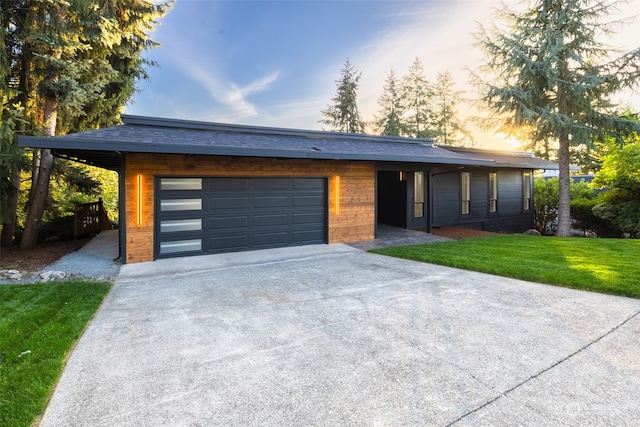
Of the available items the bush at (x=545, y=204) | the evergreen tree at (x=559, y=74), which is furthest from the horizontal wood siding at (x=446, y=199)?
the bush at (x=545, y=204)

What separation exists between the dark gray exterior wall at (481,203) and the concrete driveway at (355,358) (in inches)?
326

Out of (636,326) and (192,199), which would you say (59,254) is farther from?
(636,326)

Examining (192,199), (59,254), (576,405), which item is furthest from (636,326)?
(59,254)

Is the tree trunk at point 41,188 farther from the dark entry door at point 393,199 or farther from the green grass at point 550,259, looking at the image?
the dark entry door at point 393,199

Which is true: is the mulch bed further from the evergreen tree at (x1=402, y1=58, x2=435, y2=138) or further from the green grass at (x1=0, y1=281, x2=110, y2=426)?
the evergreen tree at (x1=402, y1=58, x2=435, y2=138)

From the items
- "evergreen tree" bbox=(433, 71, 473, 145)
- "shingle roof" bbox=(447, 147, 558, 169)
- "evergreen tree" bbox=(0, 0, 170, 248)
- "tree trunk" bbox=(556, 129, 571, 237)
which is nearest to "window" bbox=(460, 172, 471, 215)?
"shingle roof" bbox=(447, 147, 558, 169)

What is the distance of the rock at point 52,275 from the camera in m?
5.62

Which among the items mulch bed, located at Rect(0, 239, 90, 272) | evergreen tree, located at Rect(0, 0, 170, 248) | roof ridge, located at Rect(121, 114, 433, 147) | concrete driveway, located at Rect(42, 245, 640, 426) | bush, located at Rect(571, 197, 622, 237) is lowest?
concrete driveway, located at Rect(42, 245, 640, 426)

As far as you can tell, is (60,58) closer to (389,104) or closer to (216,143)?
(216,143)

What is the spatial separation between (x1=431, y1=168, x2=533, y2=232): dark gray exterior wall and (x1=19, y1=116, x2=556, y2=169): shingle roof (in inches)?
94.5

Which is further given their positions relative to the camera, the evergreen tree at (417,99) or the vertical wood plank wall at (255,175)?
the evergreen tree at (417,99)

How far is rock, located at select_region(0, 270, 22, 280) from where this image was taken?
18.7ft

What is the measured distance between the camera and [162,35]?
11.8 metres

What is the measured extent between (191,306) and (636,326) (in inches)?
200
